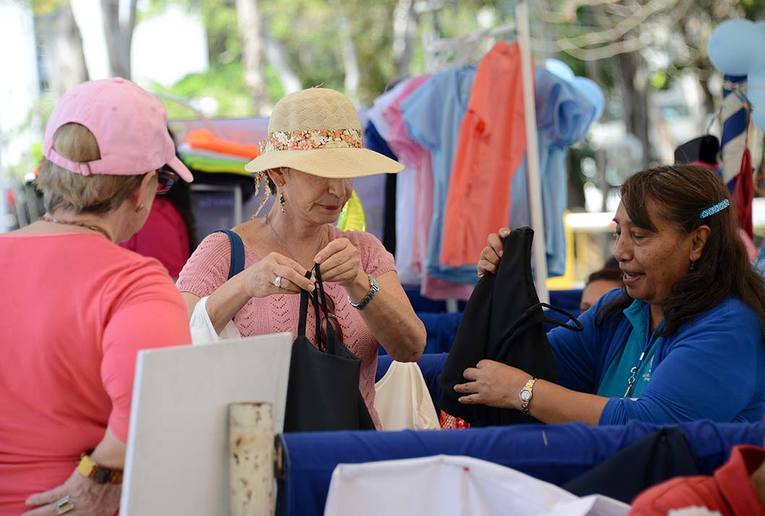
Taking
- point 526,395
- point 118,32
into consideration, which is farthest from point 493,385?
point 118,32

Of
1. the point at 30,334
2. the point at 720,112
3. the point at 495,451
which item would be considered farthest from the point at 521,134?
the point at 30,334

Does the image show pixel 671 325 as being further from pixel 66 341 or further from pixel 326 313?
pixel 66 341

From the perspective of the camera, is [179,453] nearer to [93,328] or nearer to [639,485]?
[93,328]

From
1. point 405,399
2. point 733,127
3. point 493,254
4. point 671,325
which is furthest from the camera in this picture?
point 733,127

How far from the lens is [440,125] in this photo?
18.1 ft

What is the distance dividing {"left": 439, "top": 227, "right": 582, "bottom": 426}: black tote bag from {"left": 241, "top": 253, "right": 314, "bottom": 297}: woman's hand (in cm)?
49

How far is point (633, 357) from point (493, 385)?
19.1 inches

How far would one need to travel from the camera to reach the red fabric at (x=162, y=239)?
468 centimetres

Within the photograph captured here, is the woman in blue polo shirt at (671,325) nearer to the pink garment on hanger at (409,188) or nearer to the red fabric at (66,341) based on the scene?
the red fabric at (66,341)

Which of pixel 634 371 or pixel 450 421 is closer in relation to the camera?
pixel 634 371

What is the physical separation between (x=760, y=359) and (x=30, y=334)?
1.73 m

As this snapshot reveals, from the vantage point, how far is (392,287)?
2807mm

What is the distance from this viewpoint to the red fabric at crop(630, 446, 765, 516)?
185 cm

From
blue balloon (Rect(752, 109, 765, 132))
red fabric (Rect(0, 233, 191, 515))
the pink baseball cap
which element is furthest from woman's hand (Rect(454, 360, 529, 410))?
blue balloon (Rect(752, 109, 765, 132))
